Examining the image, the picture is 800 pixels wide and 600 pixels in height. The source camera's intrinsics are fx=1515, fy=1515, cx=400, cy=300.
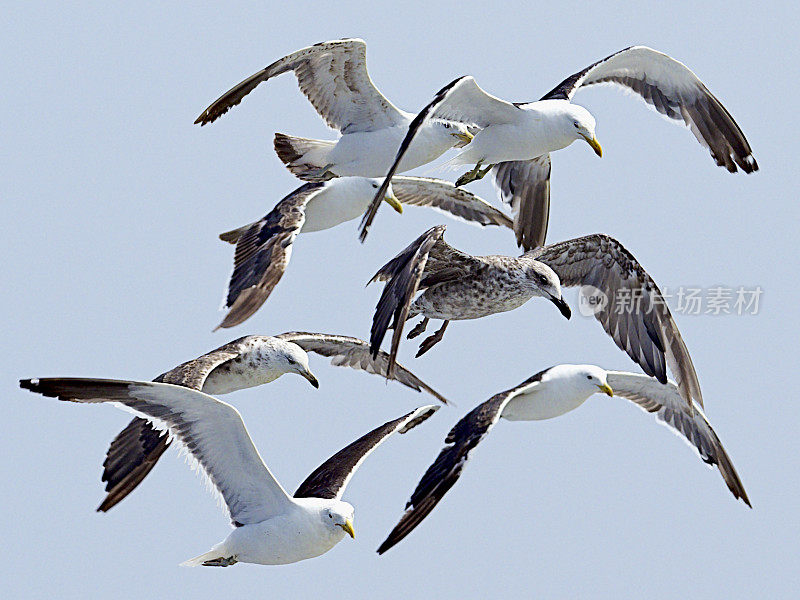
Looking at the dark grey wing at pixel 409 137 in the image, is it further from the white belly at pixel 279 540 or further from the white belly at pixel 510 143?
the white belly at pixel 279 540

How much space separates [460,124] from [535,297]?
1536 millimetres

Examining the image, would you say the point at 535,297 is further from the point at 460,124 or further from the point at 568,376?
the point at 460,124

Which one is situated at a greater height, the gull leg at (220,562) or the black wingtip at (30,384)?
the black wingtip at (30,384)

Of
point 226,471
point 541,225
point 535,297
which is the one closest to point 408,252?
point 535,297

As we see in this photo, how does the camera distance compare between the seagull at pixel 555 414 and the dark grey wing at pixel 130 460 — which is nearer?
the seagull at pixel 555 414

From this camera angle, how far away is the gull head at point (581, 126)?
39.9ft

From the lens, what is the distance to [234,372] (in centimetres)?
1189

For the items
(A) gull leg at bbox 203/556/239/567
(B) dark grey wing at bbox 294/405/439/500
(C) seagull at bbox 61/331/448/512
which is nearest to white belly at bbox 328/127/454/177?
(C) seagull at bbox 61/331/448/512

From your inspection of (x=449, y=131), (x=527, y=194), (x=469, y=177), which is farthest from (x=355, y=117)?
(x=527, y=194)

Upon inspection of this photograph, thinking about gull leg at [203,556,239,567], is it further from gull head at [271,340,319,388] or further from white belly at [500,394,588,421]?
white belly at [500,394,588,421]

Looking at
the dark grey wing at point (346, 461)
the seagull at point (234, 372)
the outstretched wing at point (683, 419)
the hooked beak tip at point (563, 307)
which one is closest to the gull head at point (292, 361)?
the seagull at point (234, 372)

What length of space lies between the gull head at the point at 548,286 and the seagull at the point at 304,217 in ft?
5.71

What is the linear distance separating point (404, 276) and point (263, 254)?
1.36m

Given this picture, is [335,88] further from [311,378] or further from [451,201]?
[451,201]
